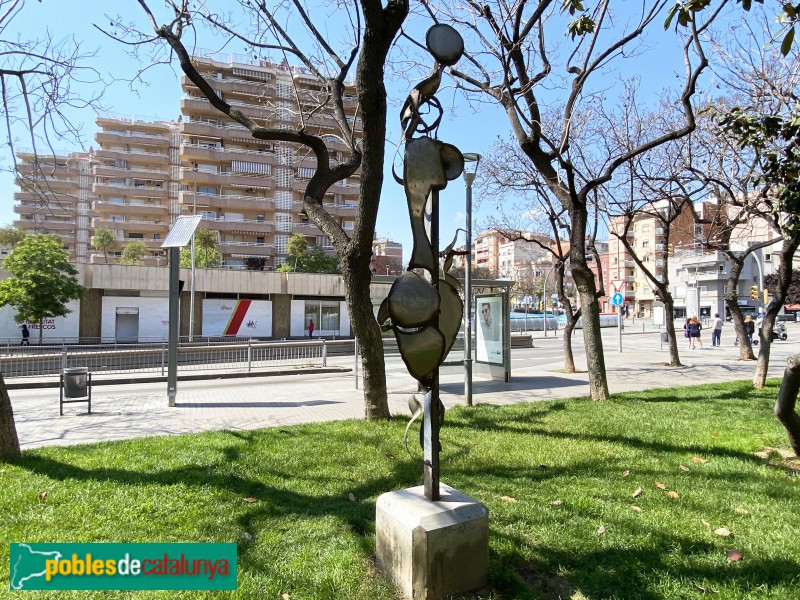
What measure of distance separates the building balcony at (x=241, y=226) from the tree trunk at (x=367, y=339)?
51.3 m

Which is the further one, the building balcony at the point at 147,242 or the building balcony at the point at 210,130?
the building balcony at the point at 147,242

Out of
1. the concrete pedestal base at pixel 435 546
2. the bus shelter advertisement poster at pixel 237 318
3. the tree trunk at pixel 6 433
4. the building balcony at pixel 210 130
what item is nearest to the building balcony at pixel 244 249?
the building balcony at pixel 210 130

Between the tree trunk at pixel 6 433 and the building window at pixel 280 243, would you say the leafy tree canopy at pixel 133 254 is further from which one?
the tree trunk at pixel 6 433

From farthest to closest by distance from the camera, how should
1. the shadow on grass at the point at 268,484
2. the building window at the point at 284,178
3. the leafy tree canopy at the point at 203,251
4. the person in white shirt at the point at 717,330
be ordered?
the building window at the point at 284,178 → the leafy tree canopy at the point at 203,251 → the person in white shirt at the point at 717,330 → the shadow on grass at the point at 268,484

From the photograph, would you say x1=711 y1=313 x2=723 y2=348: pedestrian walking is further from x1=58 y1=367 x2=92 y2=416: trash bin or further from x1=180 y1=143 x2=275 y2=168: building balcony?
→ x1=180 y1=143 x2=275 y2=168: building balcony

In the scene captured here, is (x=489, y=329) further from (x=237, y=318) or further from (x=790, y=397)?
(x=237, y=318)

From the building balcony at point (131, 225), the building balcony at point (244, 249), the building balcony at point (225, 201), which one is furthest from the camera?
the building balcony at point (131, 225)

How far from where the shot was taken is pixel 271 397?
37.1 feet

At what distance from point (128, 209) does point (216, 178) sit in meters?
13.7

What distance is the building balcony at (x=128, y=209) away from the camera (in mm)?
59281

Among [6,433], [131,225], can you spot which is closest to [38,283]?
[6,433]

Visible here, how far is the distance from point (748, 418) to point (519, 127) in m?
6.15

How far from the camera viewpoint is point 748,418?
7.43m

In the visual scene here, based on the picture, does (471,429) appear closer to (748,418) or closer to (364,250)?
(364,250)
